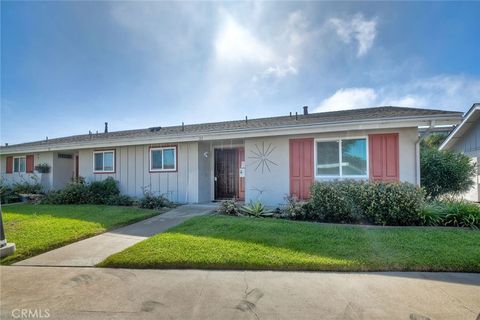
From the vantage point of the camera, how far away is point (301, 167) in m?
8.94

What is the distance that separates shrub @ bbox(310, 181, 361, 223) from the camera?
6.94m

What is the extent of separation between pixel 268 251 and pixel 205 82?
8605mm

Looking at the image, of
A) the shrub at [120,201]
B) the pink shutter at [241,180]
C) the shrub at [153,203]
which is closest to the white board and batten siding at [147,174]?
the shrub at [120,201]

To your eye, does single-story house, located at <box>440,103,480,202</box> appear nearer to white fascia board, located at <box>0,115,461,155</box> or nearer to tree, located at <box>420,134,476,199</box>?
tree, located at <box>420,134,476,199</box>

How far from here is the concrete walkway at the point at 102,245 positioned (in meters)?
4.65

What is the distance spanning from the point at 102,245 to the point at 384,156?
8272 mm

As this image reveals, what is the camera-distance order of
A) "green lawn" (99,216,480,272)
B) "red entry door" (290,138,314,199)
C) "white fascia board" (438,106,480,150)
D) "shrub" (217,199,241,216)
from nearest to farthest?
"green lawn" (99,216,480,272)
"shrub" (217,199,241,216)
"red entry door" (290,138,314,199)
"white fascia board" (438,106,480,150)

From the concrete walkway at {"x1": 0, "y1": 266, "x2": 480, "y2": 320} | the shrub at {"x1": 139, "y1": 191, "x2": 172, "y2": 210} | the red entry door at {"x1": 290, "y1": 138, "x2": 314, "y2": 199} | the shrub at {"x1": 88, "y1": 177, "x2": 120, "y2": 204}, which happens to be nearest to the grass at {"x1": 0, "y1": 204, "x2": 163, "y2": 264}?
the shrub at {"x1": 139, "y1": 191, "x2": 172, "y2": 210}

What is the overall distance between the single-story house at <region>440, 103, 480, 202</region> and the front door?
10.7 metres

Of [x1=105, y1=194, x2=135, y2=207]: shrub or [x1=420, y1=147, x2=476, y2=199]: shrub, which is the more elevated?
[x1=420, y1=147, x2=476, y2=199]: shrub

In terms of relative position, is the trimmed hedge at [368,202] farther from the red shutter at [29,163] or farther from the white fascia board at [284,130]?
the red shutter at [29,163]

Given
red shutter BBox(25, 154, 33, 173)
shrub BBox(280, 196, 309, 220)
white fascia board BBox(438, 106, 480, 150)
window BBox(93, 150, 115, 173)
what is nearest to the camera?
shrub BBox(280, 196, 309, 220)

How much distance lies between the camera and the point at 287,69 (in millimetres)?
10633

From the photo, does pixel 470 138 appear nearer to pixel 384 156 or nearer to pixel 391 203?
pixel 384 156
